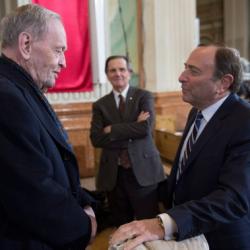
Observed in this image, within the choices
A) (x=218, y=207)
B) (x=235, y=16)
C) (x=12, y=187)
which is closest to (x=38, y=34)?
(x=12, y=187)

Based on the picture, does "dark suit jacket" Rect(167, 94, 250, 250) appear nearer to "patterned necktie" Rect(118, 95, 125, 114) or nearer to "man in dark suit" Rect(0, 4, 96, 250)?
"man in dark suit" Rect(0, 4, 96, 250)

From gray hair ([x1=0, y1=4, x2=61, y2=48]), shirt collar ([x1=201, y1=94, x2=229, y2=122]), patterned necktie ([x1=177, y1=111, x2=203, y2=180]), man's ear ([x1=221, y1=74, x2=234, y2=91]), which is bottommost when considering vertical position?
patterned necktie ([x1=177, y1=111, x2=203, y2=180])

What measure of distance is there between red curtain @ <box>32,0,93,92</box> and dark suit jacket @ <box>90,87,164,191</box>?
5.71ft

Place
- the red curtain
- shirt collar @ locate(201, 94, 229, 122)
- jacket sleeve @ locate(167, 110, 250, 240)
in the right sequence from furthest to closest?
1. the red curtain
2. shirt collar @ locate(201, 94, 229, 122)
3. jacket sleeve @ locate(167, 110, 250, 240)

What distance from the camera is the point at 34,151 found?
50.4 inches

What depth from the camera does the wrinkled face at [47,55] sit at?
4.71ft

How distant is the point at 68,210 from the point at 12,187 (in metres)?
0.21

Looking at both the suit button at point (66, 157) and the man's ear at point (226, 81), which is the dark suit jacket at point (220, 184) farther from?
the suit button at point (66, 157)

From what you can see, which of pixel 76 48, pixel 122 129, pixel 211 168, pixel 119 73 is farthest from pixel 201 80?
pixel 76 48

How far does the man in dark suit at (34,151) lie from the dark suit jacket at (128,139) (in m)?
1.44

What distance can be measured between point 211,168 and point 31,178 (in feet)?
2.24

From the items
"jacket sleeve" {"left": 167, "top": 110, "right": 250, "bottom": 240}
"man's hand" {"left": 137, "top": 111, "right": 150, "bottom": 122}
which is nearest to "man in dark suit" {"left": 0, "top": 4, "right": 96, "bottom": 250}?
"jacket sleeve" {"left": 167, "top": 110, "right": 250, "bottom": 240}

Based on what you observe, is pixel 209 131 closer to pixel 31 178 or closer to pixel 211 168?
pixel 211 168

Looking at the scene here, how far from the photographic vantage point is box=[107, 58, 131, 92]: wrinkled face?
10.3 ft
